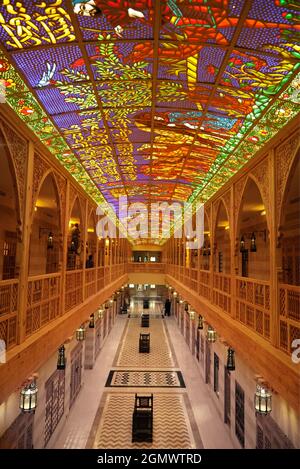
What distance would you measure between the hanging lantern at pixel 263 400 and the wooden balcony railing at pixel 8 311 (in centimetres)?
449

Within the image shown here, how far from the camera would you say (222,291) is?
8.81 meters

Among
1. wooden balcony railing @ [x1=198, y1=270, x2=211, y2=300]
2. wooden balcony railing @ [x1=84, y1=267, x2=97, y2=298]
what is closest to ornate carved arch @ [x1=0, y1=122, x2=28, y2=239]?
wooden balcony railing @ [x1=84, y1=267, x2=97, y2=298]

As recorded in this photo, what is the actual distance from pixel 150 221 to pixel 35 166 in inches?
576

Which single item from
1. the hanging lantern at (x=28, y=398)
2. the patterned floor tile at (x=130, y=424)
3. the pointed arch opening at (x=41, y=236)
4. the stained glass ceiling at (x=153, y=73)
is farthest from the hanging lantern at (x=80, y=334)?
the stained glass ceiling at (x=153, y=73)

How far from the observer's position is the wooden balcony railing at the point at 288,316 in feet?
15.5

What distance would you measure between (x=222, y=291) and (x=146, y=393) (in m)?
6.24

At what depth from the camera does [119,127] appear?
6.74 m

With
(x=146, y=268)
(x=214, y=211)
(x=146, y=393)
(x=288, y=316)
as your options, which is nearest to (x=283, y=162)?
(x=288, y=316)

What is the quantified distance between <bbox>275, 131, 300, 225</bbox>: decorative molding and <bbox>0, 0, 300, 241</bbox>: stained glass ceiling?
0.45 meters

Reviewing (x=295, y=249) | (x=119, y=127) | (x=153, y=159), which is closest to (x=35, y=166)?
(x=119, y=127)

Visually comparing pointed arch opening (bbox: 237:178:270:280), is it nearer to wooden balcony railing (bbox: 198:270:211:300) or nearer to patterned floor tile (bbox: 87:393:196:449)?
wooden balcony railing (bbox: 198:270:211:300)

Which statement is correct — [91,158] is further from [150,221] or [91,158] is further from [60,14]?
[150,221]

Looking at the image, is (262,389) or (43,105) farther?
(262,389)

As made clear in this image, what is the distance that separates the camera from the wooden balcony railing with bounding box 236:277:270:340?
579cm
